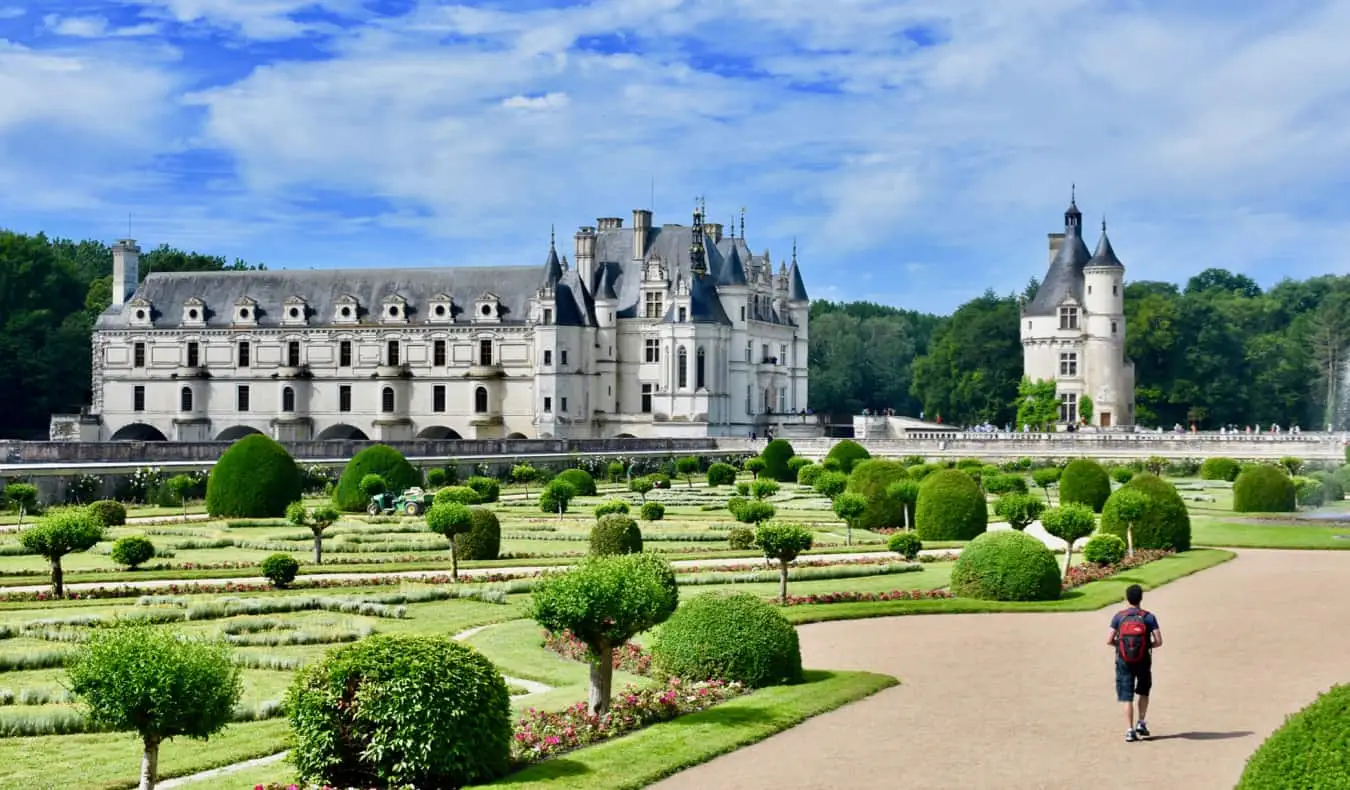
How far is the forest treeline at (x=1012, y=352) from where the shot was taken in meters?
79.1

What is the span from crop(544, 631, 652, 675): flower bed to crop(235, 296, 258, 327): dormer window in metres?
63.6

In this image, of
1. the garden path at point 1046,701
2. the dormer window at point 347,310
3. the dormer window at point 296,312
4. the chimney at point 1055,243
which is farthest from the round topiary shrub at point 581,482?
the chimney at point 1055,243

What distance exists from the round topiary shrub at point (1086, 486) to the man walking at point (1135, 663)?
82.1ft

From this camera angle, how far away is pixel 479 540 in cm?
2703

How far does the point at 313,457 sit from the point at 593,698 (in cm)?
3533

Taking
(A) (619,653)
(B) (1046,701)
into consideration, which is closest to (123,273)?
(A) (619,653)

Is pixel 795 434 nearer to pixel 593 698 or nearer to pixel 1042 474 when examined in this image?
pixel 1042 474

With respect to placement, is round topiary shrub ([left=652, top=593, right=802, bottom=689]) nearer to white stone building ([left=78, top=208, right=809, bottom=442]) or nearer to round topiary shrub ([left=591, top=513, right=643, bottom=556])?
round topiary shrub ([left=591, top=513, right=643, bottom=556])

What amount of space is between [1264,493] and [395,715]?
104ft

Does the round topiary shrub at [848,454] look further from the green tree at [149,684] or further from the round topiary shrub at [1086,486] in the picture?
the green tree at [149,684]

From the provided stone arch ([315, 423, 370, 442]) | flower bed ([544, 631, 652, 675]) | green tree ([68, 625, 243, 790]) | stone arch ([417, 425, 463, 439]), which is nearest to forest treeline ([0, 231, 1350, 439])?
stone arch ([315, 423, 370, 442])

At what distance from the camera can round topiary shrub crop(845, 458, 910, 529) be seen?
3404 centimetres

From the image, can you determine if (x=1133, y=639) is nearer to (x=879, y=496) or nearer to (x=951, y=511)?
(x=951, y=511)

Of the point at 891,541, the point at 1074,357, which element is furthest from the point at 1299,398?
the point at 891,541
